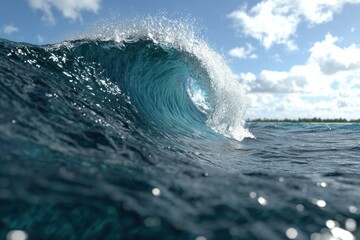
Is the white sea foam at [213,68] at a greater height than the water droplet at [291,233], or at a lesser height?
greater

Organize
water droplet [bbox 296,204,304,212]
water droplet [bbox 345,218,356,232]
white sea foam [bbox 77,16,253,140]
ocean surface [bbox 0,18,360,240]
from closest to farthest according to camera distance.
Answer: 1. ocean surface [bbox 0,18,360,240]
2. water droplet [bbox 345,218,356,232]
3. water droplet [bbox 296,204,304,212]
4. white sea foam [bbox 77,16,253,140]

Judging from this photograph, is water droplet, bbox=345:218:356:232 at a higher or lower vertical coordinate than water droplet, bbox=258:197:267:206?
higher

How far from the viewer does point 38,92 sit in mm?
4848

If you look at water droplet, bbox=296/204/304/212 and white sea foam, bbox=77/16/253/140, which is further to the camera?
white sea foam, bbox=77/16/253/140

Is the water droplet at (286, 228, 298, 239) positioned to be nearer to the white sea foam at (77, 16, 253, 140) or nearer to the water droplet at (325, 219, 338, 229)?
the water droplet at (325, 219, 338, 229)

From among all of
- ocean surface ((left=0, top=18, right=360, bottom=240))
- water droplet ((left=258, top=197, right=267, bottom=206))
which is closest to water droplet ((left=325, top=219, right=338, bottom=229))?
ocean surface ((left=0, top=18, right=360, bottom=240))

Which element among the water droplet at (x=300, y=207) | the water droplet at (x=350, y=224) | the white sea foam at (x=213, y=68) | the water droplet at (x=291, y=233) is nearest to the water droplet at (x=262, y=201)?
the water droplet at (x=300, y=207)

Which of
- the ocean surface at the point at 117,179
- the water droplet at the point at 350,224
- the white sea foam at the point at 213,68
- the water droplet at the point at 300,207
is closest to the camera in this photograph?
the ocean surface at the point at 117,179

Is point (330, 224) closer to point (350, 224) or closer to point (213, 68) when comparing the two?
point (350, 224)

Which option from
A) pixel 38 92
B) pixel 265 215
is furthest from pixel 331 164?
pixel 38 92

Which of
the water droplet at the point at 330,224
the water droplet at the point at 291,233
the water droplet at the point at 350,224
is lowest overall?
the water droplet at the point at 291,233

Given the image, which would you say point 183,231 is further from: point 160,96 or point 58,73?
point 160,96

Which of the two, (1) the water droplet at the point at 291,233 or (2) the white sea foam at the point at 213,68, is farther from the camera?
(2) the white sea foam at the point at 213,68

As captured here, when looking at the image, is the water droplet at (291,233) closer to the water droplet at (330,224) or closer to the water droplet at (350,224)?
the water droplet at (330,224)
